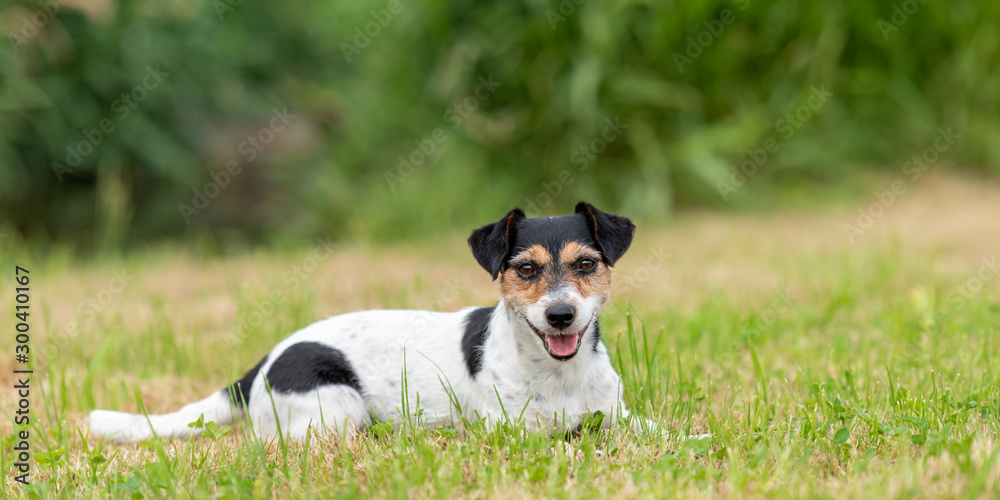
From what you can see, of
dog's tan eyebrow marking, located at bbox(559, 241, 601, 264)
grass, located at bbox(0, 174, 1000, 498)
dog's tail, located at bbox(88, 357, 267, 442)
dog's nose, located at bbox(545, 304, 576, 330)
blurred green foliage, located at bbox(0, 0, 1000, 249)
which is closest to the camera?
grass, located at bbox(0, 174, 1000, 498)

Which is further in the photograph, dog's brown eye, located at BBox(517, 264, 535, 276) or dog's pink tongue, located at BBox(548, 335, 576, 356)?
dog's brown eye, located at BBox(517, 264, 535, 276)

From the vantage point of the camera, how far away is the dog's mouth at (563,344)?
3.81 metres

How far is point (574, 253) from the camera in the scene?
392 centimetres

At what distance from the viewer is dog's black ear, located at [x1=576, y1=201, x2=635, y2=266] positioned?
4.04 metres

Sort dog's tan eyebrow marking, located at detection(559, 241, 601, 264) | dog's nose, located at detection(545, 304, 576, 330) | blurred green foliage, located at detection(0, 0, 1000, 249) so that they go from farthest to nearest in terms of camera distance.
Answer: blurred green foliage, located at detection(0, 0, 1000, 249), dog's tan eyebrow marking, located at detection(559, 241, 601, 264), dog's nose, located at detection(545, 304, 576, 330)

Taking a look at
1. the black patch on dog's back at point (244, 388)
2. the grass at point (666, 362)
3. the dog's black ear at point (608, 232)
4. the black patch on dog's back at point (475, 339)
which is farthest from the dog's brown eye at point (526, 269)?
the black patch on dog's back at point (244, 388)

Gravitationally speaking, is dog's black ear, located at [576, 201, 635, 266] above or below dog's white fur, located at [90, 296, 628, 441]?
above

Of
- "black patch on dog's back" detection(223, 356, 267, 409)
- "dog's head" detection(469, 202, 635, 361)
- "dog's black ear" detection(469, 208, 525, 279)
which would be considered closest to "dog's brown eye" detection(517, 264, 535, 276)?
"dog's head" detection(469, 202, 635, 361)

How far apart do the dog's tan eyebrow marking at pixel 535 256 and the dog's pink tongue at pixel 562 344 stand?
1.12ft

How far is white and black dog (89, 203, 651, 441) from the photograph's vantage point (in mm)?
3900

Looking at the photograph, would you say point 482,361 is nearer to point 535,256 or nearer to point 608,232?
point 535,256

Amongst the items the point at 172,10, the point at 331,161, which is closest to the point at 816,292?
the point at 331,161

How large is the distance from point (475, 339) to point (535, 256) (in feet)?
2.03

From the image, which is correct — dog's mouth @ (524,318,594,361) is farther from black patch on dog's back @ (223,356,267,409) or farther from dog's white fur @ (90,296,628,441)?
black patch on dog's back @ (223,356,267,409)
